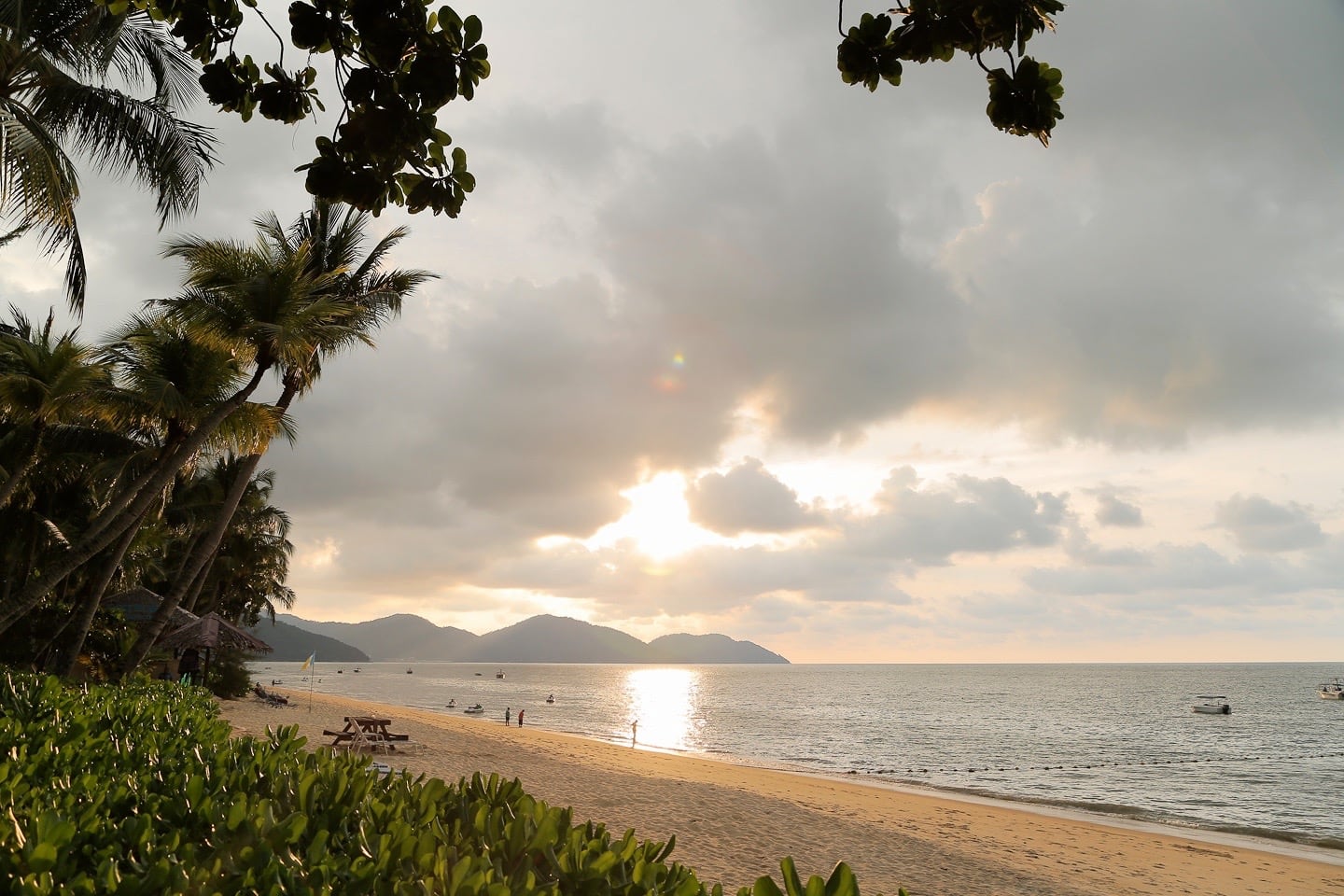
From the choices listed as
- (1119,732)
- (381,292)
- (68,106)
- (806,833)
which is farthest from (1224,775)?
(68,106)

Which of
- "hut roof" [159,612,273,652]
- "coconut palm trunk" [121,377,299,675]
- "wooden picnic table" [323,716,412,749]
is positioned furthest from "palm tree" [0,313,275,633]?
"hut roof" [159,612,273,652]

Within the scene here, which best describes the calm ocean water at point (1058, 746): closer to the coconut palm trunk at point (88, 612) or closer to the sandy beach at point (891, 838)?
the sandy beach at point (891, 838)

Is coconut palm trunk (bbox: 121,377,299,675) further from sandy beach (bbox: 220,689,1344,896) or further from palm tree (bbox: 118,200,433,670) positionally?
sandy beach (bbox: 220,689,1344,896)

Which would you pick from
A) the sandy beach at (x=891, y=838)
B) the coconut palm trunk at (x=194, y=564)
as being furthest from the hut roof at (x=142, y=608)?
the coconut palm trunk at (x=194, y=564)

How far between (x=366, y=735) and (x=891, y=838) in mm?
12684

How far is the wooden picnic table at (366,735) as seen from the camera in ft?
61.5

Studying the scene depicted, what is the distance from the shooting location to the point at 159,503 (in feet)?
58.0

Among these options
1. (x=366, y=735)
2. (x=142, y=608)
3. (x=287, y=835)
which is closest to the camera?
(x=287, y=835)

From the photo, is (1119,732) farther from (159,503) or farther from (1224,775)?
(159,503)

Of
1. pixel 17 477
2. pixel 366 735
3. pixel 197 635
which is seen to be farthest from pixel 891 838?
pixel 197 635

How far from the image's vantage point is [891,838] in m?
14.0

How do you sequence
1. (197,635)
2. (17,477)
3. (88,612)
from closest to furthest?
(17,477)
(88,612)
(197,635)

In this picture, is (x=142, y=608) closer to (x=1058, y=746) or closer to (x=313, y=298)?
(x=313, y=298)

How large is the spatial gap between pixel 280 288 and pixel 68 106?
11.6 feet
